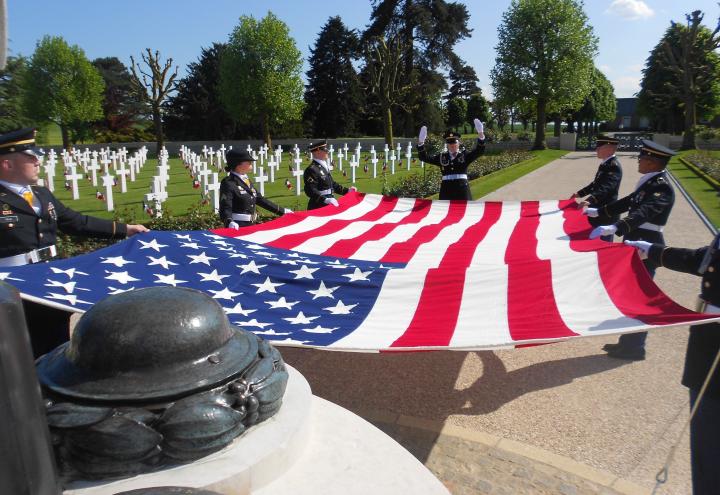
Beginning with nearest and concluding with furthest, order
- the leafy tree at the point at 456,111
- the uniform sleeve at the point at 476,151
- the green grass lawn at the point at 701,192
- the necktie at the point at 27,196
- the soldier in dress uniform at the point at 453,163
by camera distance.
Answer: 1. the necktie at the point at 27,196
2. the uniform sleeve at the point at 476,151
3. the soldier in dress uniform at the point at 453,163
4. the green grass lawn at the point at 701,192
5. the leafy tree at the point at 456,111

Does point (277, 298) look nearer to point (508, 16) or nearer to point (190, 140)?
point (508, 16)

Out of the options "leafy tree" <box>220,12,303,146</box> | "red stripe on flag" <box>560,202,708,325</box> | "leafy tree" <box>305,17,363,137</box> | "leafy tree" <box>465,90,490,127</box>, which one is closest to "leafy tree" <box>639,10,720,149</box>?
"leafy tree" <box>465,90,490,127</box>

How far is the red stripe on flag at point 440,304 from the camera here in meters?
3.08

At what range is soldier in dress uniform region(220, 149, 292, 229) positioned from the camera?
19.1 ft

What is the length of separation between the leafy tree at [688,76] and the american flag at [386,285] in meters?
33.4

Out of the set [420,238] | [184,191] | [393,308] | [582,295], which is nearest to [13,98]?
[184,191]

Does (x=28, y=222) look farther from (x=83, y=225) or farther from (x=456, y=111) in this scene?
(x=456, y=111)

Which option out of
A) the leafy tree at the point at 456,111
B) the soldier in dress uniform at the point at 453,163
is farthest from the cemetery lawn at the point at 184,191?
the leafy tree at the point at 456,111

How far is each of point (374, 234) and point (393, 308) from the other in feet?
7.09

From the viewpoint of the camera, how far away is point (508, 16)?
126 ft

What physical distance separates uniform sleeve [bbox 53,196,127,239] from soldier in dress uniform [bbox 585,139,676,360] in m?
3.99

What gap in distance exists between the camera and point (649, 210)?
15.0ft

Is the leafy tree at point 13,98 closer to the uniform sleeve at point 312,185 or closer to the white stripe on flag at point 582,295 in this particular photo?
the uniform sleeve at point 312,185

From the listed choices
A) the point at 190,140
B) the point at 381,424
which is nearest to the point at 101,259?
the point at 381,424
